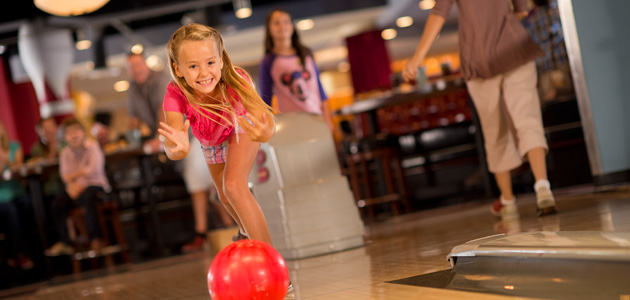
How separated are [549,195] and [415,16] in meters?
10.0

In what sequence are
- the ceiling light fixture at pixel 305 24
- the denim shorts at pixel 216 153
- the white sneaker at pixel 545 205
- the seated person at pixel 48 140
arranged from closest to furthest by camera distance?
1. the denim shorts at pixel 216 153
2. the white sneaker at pixel 545 205
3. the seated person at pixel 48 140
4. the ceiling light fixture at pixel 305 24

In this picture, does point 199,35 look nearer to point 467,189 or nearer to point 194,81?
point 194,81

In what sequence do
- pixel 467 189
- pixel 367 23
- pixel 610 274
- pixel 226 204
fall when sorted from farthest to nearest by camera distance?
pixel 367 23 → pixel 467 189 → pixel 226 204 → pixel 610 274

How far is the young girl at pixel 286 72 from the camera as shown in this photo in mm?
3963

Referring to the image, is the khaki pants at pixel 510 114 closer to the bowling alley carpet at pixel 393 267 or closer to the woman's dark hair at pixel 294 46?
the bowling alley carpet at pixel 393 267

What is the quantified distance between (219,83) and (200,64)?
0.54ft

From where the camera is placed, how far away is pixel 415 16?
12.7 metres

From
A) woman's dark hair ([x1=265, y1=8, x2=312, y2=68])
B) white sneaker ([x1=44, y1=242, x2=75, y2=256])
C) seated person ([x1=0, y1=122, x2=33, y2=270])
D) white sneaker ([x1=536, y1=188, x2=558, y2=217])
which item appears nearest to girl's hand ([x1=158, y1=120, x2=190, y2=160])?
white sneaker ([x1=536, y1=188, x2=558, y2=217])

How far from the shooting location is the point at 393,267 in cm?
233

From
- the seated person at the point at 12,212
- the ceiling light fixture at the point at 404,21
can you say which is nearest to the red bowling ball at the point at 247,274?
the seated person at the point at 12,212

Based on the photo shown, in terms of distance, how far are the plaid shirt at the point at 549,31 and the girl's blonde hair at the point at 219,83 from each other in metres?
3.02

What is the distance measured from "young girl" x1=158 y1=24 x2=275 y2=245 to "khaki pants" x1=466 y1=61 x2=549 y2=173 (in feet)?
4.95

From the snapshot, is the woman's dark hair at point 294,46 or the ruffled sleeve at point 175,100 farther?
the woman's dark hair at point 294,46

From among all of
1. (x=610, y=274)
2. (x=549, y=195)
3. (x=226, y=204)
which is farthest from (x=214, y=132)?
(x=549, y=195)
